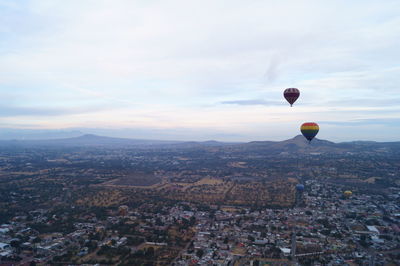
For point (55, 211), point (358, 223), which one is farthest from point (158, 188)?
point (358, 223)

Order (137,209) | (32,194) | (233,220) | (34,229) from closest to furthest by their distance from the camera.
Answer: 1. (34,229)
2. (233,220)
3. (137,209)
4. (32,194)

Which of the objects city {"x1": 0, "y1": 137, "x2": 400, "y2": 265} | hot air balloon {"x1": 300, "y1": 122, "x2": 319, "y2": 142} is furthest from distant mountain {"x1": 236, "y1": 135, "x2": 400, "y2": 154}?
hot air balloon {"x1": 300, "y1": 122, "x2": 319, "y2": 142}

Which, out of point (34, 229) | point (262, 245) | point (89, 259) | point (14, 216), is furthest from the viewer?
point (14, 216)

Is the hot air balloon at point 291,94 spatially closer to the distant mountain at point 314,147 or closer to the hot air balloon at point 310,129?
the hot air balloon at point 310,129

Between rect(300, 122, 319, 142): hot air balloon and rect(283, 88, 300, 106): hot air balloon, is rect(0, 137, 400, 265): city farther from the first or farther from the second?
rect(283, 88, 300, 106): hot air balloon

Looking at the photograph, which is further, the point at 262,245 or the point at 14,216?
the point at 14,216

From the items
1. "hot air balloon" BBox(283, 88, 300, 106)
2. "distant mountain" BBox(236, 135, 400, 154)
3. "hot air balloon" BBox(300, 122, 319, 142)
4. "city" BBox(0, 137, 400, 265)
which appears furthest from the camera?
"distant mountain" BBox(236, 135, 400, 154)

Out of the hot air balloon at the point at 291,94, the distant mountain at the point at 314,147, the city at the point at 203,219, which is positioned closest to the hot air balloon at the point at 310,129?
the hot air balloon at the point at 291,94

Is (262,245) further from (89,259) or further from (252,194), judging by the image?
(252,194)
